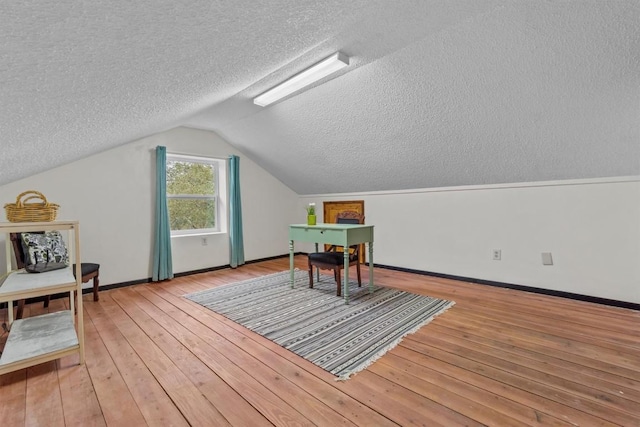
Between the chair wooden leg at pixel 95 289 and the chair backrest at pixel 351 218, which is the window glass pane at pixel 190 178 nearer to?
the chair wooden leg at pixel 95 289

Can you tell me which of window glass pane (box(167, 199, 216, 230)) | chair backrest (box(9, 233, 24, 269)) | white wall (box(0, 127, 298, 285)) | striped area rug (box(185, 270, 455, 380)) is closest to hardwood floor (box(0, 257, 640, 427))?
striped area rug (box(185, 270, 455, 380))

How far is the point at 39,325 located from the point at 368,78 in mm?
3232

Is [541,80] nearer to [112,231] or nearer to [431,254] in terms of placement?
[431,254]

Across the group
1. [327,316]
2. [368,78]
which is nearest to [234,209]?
[327,316]

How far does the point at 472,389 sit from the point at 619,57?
227 centimetres

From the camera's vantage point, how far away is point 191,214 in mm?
4582

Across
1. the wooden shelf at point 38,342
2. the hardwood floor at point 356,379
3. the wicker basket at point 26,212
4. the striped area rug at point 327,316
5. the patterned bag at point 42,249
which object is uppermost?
the wicker basket at point 26,212

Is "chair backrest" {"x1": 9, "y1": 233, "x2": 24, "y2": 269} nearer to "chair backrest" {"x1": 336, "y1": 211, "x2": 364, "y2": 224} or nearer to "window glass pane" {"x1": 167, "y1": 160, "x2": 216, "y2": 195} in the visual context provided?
"window glass pane" {"x1": 167, "y1": 160, "x2": 216, "y2": 195}

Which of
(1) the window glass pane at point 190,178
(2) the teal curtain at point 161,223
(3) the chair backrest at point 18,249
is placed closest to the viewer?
(3) the chair backrest at point 18,249

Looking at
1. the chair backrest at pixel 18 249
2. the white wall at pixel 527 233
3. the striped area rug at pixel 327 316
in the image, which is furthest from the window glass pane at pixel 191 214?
the white wall at pixel 527 233

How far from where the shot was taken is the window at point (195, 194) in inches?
173

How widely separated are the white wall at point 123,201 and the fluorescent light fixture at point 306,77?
1.79 m

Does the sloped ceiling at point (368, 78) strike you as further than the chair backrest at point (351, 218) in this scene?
No

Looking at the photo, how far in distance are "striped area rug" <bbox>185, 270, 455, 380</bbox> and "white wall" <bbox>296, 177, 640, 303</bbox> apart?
1.06m
